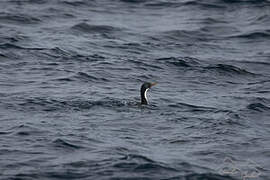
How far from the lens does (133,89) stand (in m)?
22.2

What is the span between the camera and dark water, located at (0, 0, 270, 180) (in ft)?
50.7

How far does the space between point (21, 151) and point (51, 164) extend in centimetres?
115

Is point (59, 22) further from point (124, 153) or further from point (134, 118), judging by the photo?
point (124, 153)

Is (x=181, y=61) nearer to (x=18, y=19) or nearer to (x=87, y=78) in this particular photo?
(x=87, y=78)

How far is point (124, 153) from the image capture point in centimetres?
1577

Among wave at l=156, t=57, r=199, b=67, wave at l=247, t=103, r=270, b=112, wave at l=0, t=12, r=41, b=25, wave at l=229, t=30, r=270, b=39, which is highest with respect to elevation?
wave at l=0, t=12, r=41, b=25

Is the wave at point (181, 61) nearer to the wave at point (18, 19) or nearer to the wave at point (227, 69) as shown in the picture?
the wave at point (227, 69)

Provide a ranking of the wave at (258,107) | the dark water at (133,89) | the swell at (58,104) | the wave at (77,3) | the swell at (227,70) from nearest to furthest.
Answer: the dark water at (133,89)
the swell at (58,104)
the wave at (258,107)
the swell at (227,70)
the wave at (77,3)

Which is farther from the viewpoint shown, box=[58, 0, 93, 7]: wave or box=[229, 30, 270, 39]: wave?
box=[58, 0, 93, 7]: wave

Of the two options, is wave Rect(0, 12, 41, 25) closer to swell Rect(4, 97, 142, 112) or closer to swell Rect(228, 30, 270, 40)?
swell Rect(228, 30, 270, 40)

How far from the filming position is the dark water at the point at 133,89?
15.5 m

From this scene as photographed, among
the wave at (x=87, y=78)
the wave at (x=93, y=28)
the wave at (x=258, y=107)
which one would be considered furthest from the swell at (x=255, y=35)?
the wave at (x=258, y=107)

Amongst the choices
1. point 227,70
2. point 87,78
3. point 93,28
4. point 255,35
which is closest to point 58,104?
point 87,78

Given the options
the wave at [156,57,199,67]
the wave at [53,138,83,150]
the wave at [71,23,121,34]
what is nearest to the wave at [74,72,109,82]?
the wave at [156,57,199,67]
